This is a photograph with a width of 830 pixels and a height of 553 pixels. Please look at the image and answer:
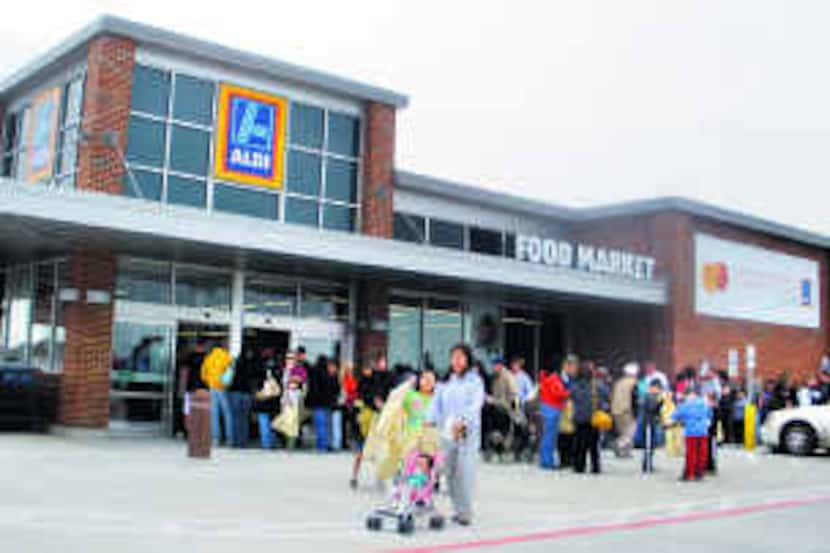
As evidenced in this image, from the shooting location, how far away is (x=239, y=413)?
54.9 feet

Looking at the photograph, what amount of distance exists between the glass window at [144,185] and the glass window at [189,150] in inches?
18.0

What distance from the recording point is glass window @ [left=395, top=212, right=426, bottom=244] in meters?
24.3

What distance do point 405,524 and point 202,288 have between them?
11426mm

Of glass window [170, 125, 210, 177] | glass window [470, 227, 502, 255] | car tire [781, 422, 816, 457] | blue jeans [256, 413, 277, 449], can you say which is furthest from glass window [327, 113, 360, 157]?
car tire [781, 422, 816, 457]

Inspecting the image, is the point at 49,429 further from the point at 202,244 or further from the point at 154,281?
the point at 202,244

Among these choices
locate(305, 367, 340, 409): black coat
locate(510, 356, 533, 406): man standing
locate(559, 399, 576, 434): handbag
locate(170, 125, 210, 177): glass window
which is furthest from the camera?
locate(170, 125, 210, 177): glass window

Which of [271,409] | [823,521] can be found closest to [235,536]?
[823,521]

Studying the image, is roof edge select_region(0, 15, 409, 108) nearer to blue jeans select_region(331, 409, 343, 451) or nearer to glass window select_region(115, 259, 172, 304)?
glass window select_region(115, 259, 172, 304)

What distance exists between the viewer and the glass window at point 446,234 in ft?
82.0

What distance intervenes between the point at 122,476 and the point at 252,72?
11.3 metres

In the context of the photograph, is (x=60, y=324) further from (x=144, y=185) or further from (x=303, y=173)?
(x=303, y=173)

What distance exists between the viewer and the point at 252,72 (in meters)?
20.5

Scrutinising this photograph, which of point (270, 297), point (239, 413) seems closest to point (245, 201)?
point (270, 297)

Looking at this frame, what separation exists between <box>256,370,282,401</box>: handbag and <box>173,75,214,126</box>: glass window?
6137mm
